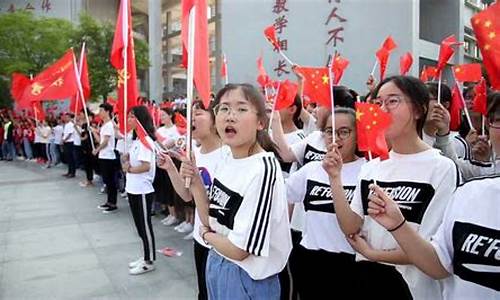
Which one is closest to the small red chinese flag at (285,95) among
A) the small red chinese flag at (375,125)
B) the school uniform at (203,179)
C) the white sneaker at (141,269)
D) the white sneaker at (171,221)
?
the school uniform at (203,179)

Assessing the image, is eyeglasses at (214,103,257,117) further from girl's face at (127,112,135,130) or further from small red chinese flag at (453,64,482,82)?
girl's face at (127,112,135,130)

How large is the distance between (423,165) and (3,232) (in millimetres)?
6043

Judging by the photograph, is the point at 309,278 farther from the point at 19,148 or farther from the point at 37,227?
the point at 19,148

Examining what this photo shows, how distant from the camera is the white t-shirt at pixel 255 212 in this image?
178 centimetres

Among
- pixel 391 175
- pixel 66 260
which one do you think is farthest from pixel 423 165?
pixel 66 260

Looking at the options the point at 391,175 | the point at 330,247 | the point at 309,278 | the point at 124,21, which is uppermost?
the point at 124,21

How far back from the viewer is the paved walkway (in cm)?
409

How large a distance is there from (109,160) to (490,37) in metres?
6.71

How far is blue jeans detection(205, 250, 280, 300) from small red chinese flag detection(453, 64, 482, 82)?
207 cm

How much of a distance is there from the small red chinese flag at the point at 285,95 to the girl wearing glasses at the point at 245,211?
139 cm

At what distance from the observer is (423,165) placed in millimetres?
1797

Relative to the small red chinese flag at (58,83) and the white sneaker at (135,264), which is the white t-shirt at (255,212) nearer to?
the white sneaker at (135,264)

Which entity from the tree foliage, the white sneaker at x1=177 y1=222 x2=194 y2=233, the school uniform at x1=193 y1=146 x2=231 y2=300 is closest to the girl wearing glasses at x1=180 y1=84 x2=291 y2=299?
the school uniform at x1=193 y1=146 x2=231 y2=300

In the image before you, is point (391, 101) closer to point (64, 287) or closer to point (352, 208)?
point (352, 208)
